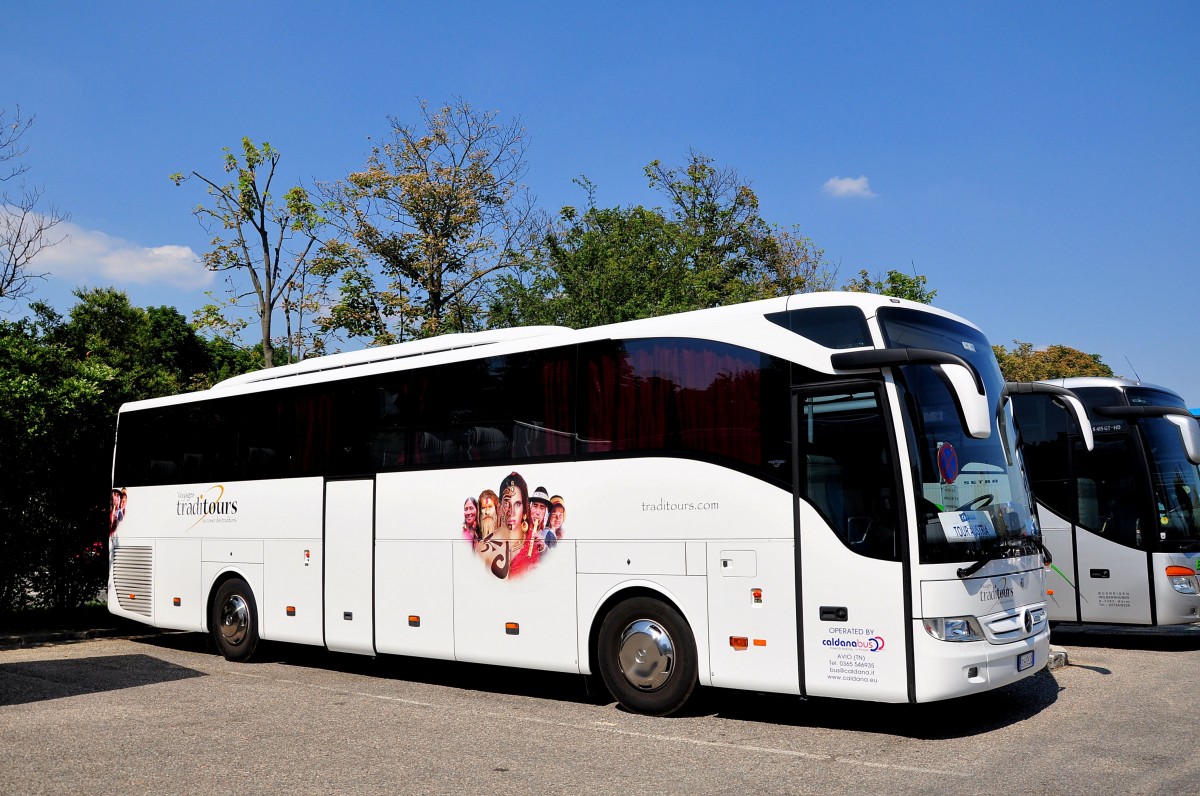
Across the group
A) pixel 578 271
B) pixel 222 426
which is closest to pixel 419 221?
pixel 578 271

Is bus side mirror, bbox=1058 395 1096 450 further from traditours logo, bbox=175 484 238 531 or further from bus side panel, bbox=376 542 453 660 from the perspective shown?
traditours logo, bbox=175 484 238 531

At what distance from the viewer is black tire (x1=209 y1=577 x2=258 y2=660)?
1322cm

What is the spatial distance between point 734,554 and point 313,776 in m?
3.66

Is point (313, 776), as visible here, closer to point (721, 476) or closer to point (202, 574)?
point (721, 476)

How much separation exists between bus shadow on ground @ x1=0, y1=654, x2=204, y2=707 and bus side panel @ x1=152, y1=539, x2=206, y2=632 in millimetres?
627

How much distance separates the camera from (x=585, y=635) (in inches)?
378

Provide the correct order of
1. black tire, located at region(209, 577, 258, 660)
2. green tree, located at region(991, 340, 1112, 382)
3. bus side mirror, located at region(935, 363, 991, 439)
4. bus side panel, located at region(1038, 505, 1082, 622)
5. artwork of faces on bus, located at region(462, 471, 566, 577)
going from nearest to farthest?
1. bus side mirror, located at region(935, 363, 991, 439)
2. artwork of faces on bus, located at region(462, 471, 566, 577)
3. black tire, located at region(209, 577, 258, 660)
4. bus side panel, located at region(1038, 505, 1082, 622)
5. green tree, located at region(991, 340, 1112, 382)

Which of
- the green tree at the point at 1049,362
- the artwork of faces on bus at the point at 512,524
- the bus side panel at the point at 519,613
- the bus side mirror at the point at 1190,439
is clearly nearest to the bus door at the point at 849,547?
the bus side panel at the point at 519,613

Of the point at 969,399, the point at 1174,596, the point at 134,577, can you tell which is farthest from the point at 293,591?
the point at 1174,596

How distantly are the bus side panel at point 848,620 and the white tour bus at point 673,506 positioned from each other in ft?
0.05

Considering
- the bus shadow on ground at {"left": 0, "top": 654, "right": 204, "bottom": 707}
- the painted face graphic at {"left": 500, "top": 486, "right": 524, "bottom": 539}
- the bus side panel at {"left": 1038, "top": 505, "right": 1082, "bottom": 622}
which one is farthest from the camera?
the bus side panel at {"left": 1038, "top": 505, "right": 1082, "bottom": 622}

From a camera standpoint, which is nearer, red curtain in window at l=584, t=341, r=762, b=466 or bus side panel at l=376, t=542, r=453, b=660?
red curtain in window at l=584, t=341, r=762, b=466

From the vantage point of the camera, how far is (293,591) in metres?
12.6

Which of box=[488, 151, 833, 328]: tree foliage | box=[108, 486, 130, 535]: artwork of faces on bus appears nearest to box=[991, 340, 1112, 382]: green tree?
box=[488, 151, 833, 328]: tree foliage
